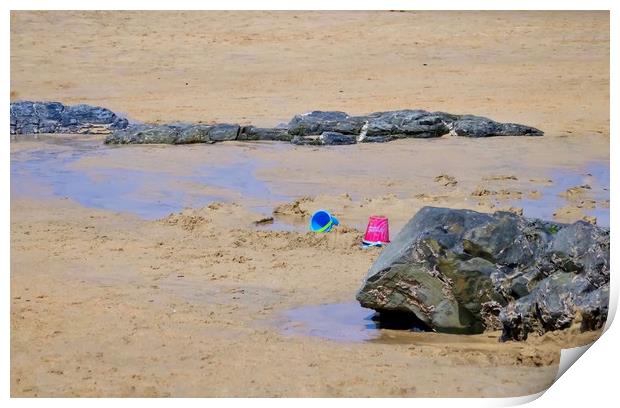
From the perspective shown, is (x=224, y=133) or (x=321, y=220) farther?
(x=224, y=133)

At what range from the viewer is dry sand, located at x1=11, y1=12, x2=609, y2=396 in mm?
5273

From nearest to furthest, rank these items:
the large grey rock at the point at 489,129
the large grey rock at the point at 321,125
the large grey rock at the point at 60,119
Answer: the large grey rock at the point at 489,129
the large grey rock at the point at 321,125
the large grey rock at the point at 60,119

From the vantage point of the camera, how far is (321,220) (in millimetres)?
8258

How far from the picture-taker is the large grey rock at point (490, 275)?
221 inches

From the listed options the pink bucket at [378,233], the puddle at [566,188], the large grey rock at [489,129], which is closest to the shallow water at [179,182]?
the puddle at [566,188]

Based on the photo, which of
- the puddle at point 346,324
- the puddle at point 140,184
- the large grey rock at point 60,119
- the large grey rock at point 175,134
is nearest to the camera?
the puddle at point 346,324

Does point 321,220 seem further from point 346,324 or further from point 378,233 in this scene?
point 346,324

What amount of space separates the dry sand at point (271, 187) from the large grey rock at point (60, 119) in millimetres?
675

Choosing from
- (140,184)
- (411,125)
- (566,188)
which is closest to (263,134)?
(411,125)

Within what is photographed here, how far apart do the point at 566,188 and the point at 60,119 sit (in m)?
7.46

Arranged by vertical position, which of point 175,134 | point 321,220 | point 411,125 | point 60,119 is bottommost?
point 60,119

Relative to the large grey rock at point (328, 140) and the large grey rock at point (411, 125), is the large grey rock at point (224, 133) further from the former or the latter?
the large grey rock at point (328, 140)

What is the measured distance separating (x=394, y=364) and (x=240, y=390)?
80 centimetres

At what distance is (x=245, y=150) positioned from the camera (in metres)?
12.2
